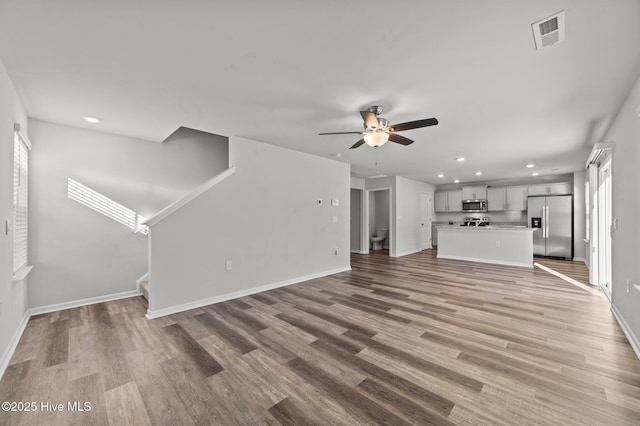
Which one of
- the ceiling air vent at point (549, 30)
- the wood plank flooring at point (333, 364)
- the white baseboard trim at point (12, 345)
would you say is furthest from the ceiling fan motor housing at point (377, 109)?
the white baseboard trim at point (12, 345)

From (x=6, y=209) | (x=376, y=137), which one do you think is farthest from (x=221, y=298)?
(x=376, y=137)

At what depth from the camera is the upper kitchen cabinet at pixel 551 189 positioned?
7.61 meters

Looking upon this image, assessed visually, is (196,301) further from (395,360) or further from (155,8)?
(155,8)

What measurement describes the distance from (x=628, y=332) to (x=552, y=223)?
20.0ft

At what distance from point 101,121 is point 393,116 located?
3.75m

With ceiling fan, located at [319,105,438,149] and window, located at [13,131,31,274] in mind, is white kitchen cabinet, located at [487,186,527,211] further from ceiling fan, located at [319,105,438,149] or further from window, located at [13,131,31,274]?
window, located at [13,131,31,274]

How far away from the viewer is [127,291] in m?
4.06

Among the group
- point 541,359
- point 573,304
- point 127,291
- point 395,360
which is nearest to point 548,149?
point 573,304

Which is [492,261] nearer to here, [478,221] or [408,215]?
[408,215]

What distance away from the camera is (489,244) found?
688cm

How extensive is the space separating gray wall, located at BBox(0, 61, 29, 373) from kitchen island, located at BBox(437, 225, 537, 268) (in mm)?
8235

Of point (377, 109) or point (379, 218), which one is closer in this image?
point (377, 109)

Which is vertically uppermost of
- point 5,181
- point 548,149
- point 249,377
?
point 548,149

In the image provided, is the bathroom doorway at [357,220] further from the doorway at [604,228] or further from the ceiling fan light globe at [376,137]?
the ceiling fan light globe at [376,137]
